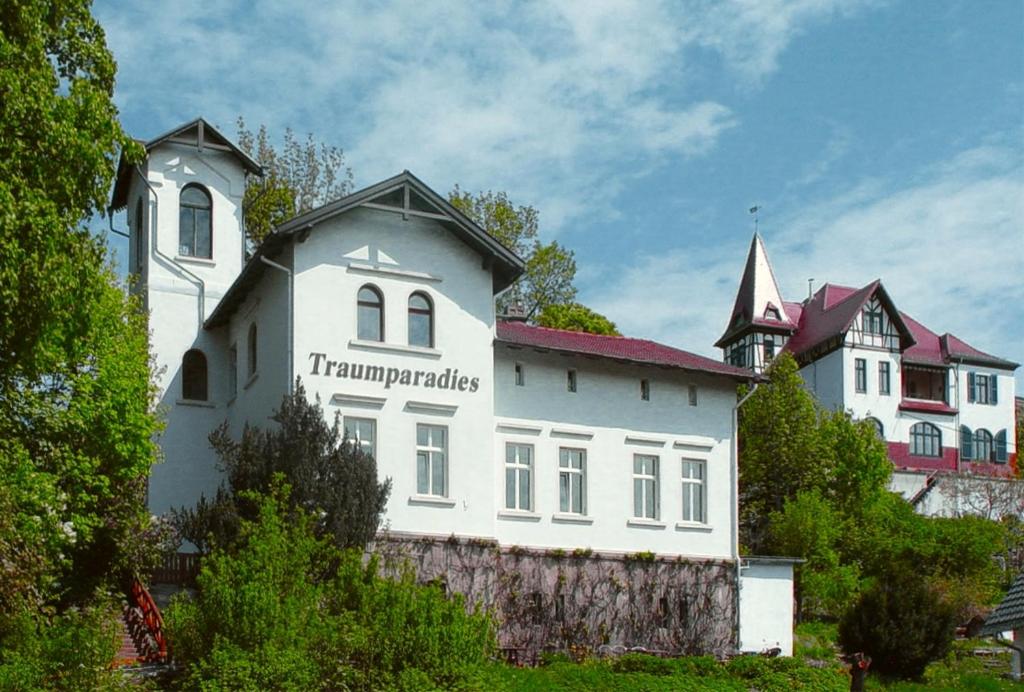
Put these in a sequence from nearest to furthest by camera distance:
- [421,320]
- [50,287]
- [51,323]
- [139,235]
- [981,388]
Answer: [50,287]
[51,323]
[421,320]
[139,235]
[981,388]

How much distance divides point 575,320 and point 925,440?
30.4 metres

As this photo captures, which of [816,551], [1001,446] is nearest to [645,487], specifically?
[816,551]

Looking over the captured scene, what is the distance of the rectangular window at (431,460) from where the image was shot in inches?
1368

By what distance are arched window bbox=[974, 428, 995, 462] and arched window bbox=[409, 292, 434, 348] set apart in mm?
50227

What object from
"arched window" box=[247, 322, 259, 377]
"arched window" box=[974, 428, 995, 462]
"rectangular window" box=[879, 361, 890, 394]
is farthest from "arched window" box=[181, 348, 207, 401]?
"arched window" box=[974, 428, 995, 462]

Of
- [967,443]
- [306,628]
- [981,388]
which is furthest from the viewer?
[981,388]

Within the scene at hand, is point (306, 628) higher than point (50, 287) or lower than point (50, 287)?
lower

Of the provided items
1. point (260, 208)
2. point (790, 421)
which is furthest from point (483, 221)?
point (790, 421)

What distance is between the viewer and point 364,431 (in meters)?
34.3

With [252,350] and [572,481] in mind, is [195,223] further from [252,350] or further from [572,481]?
[572,481]

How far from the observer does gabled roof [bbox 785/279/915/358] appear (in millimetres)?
74250

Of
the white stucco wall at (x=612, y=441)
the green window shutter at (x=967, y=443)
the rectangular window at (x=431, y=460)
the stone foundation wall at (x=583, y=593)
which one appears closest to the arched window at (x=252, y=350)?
the rectangular window at (x=431, y=460)

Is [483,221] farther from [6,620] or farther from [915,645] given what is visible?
[6,620]

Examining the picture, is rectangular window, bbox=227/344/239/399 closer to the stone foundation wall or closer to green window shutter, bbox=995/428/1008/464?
the stone foundation wall
